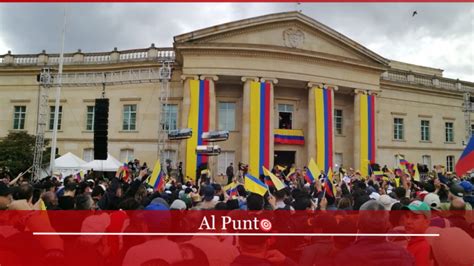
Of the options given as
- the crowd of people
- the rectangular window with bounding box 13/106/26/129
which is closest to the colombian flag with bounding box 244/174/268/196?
the crowd of people

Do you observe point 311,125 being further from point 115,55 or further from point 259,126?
point 115,55

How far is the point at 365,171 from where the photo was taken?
94.0 feet

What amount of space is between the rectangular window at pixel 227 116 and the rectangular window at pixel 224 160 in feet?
6.34

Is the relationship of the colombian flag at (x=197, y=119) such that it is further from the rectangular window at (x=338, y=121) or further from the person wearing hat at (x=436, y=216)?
the person wearing hat at (x=436, y=216)

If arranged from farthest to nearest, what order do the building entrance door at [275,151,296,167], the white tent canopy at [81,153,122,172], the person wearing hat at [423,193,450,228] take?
the building entrance door at [275,151,296,167], the white tent canopy at [81,153,122,172], the person wearing hat at [423,193,450,228]

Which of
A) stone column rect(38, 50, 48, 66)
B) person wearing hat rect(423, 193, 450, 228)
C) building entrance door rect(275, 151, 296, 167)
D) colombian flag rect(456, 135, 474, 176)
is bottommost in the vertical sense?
person wearing hat rect(423, 193, 450, 228)

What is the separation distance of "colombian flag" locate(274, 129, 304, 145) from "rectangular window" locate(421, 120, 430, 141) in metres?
13.8

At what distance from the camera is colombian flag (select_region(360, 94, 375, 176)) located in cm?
2997

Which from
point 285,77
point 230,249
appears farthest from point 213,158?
point 230,249

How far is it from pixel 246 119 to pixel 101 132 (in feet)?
40.8

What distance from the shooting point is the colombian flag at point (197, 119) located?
2520cm

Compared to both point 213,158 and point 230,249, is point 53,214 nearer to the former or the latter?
point 230,249

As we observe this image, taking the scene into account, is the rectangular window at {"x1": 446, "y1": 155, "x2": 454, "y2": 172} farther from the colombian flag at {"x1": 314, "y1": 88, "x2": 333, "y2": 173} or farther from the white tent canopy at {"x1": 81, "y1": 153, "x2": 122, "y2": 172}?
the white tent canopy at {"x1": 81, "y1": 153, "x2": 122, "y2": 172}

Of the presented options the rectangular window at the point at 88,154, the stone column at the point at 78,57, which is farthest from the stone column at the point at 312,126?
the stone column at the point at 78,57
